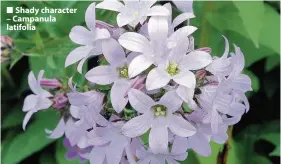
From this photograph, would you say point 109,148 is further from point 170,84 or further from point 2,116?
point 2,116

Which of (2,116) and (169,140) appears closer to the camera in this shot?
(169,140)

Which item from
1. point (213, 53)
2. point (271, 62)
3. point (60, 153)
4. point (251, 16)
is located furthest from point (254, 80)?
point (60, 153)

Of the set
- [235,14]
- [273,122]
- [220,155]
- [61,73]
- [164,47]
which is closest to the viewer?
[164,47]

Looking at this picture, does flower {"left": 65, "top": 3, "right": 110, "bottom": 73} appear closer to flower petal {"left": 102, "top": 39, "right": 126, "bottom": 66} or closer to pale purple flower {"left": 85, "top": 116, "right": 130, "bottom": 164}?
flower petal {"left": 102, "top": 39, "right": 126, "bottom": 66}

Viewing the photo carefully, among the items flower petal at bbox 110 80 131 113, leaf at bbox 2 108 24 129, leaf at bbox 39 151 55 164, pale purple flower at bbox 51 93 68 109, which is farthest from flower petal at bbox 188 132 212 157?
leaf at bbox 2 108 24 129

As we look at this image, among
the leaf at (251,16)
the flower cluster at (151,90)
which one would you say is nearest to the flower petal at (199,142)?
the flower cluster at (151,90)

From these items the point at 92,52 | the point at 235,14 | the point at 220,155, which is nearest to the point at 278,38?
the point at 235,14

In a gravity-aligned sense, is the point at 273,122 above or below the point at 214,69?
below
